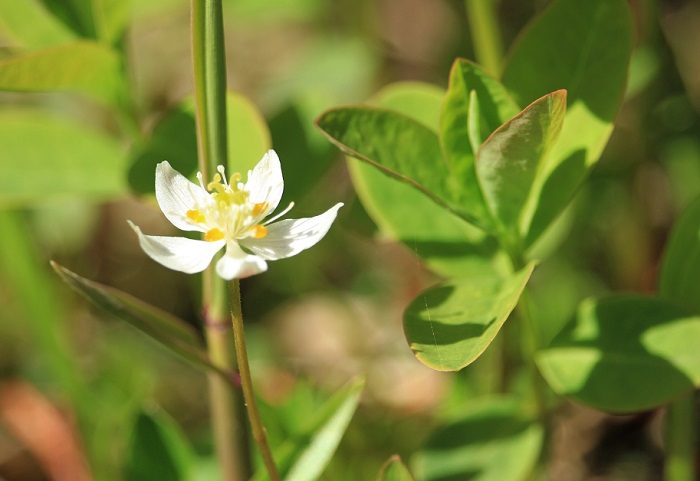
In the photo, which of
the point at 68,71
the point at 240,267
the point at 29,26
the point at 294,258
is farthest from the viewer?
the point at 294,258

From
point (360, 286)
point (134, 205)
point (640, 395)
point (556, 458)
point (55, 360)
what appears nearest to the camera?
point (640, 395)

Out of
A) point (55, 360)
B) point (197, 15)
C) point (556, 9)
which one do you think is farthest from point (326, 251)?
Result: point (197, 15)

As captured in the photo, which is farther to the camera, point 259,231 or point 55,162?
point 55,162

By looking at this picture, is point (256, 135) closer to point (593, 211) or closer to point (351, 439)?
point (351, 439)

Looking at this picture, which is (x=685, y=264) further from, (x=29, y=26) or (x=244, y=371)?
(x=29, y=26)

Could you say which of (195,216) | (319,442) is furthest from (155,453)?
(195,216)

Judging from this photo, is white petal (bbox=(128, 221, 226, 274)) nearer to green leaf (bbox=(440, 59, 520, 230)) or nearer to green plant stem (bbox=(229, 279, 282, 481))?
green plant stem (bbox=(229, 279, 282, 481))
